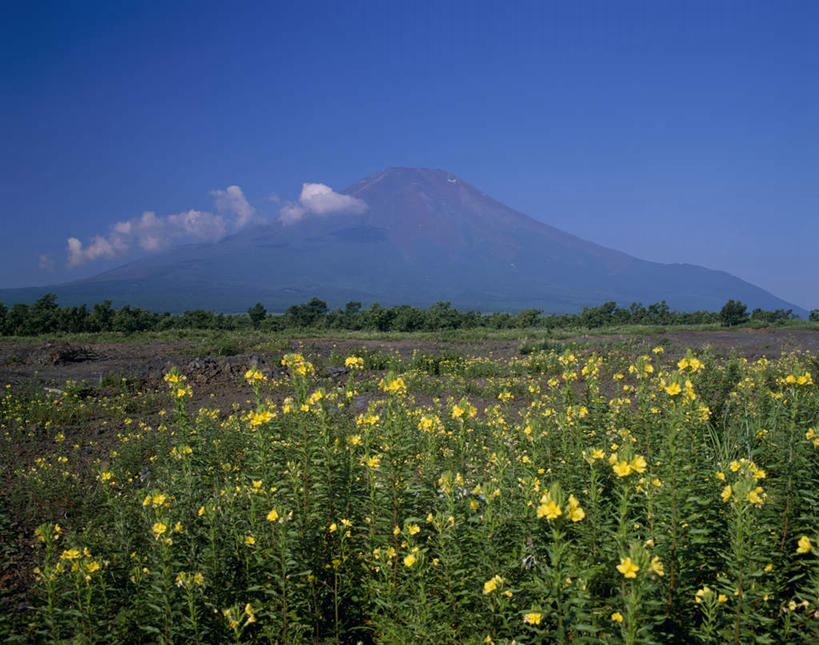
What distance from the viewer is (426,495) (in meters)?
2.98

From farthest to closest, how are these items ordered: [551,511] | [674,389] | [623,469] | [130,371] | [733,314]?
[733,314] < [130,371] < [674,389] < [623,469] < [551,511]

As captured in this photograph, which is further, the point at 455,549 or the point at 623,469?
the point at 455,549

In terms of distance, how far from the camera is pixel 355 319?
113 ft

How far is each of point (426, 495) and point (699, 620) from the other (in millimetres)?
1607

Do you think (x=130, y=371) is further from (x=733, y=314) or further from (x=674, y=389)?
(x=733, y=314)

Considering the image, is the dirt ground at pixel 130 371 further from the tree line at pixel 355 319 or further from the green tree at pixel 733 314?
the tree line at pixel 355 319

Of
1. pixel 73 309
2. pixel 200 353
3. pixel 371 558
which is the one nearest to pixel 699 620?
pixel 371 558

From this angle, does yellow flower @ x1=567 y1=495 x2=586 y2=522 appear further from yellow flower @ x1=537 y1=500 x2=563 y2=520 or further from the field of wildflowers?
yellow flower @ x1=537 y1=500 x2=563 y2=520

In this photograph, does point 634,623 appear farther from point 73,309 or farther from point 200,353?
point 73,309

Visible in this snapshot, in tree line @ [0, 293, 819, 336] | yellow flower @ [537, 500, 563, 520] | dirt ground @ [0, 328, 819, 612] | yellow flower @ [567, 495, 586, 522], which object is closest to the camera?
yellow flower @ [537, 500, 563, 520]

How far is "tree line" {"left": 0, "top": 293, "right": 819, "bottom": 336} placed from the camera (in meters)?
27.3

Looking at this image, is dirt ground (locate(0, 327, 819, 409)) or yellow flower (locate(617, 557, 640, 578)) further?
dirt ground (locate(0, 327, 819, 409))

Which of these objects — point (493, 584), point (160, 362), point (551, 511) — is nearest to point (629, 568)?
point (551, 511)

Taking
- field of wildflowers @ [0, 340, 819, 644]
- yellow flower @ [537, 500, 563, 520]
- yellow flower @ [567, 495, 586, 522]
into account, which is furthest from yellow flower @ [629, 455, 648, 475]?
yellow flower @ [537, 500, 563, 520]
